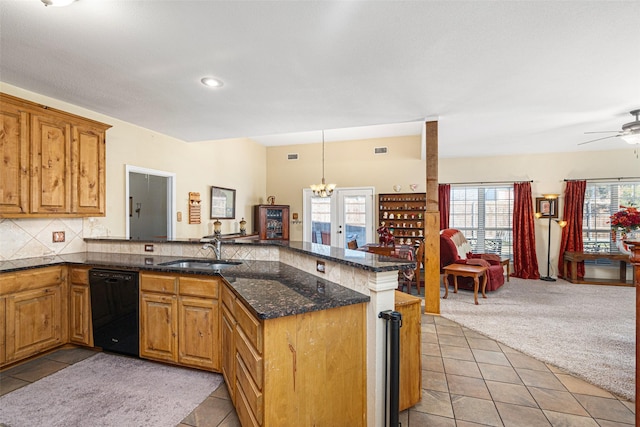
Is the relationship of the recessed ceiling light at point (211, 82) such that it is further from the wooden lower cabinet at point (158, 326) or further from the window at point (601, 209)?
the window at point (601, 209)

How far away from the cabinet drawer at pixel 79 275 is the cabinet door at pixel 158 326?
0.70 metres

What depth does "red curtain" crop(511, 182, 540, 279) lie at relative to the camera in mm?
6395

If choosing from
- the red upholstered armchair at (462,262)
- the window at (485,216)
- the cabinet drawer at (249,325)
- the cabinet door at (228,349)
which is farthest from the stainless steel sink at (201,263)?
the window at (485,216)

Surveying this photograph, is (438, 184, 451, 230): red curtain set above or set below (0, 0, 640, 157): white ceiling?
below

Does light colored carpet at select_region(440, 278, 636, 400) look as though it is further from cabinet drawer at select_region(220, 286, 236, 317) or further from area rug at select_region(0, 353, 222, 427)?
area rug at select_region(0, 353, 222, 427)

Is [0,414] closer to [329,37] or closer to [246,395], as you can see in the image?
[246,395]

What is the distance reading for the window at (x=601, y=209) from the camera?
6.09m

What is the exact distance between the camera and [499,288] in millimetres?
5477

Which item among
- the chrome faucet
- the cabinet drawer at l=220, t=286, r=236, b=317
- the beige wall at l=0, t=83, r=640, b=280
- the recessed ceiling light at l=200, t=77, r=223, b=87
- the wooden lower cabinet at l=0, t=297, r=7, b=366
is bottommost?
the wooden lower cabinet at l=0, t=297, r=7, b=366

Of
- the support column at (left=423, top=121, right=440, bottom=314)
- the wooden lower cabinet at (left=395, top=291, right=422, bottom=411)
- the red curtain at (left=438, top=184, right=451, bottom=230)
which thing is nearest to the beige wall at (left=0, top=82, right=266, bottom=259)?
the wooden lower cabinet at (left=395, top=291, right=422, bottom=411)

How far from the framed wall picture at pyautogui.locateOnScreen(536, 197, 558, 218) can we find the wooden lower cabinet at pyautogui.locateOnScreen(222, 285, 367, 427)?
6537 mm

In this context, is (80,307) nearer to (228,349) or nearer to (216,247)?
(216,247)

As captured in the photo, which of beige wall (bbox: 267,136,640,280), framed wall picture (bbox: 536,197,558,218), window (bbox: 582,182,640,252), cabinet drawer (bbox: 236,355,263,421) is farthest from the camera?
framed wall picture (bbox: 536,197,558,218)

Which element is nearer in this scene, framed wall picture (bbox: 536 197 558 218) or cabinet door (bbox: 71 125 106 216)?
cabinet door (bbox: 71 125 106 216)
